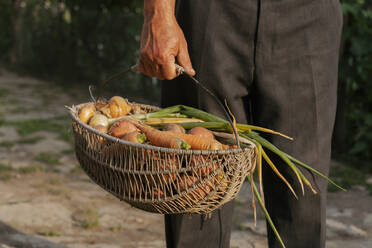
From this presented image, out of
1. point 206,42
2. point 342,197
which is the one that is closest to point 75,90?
point 342,197

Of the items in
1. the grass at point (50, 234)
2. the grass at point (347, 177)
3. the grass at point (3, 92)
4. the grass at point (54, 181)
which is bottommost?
the grass at point (3, 92)

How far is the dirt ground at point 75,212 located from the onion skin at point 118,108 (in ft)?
3.20

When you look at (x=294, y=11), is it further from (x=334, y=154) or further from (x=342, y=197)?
(x=334, y=154)

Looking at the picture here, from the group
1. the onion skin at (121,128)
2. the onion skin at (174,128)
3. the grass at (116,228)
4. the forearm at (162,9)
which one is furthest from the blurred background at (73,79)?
the forearm at (162,9)

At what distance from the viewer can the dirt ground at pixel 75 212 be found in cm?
287

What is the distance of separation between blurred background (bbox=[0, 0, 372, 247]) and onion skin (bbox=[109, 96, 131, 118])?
0.65ft

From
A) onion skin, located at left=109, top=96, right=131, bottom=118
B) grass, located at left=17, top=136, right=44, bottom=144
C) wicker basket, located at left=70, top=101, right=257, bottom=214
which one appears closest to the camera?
wicker basket, located at left=70, top=101, right=257, bottom=214

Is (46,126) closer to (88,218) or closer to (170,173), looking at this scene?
(88,218)

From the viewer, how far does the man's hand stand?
57.9 inches

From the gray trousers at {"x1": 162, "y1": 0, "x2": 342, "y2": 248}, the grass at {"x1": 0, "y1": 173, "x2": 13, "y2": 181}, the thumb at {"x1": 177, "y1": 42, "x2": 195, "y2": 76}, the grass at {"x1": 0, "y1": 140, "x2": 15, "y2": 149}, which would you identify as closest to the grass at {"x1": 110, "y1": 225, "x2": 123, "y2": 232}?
the grass at {"x1": 0, "y1": 173, "x2": 13, "y2": 181}

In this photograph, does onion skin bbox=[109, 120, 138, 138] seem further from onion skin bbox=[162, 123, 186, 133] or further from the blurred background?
the blurred background

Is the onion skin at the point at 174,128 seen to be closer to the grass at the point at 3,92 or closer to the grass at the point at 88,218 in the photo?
the grass at the point at 88,218

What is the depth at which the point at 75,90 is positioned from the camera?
7.98m

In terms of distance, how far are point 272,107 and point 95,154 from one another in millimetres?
621
